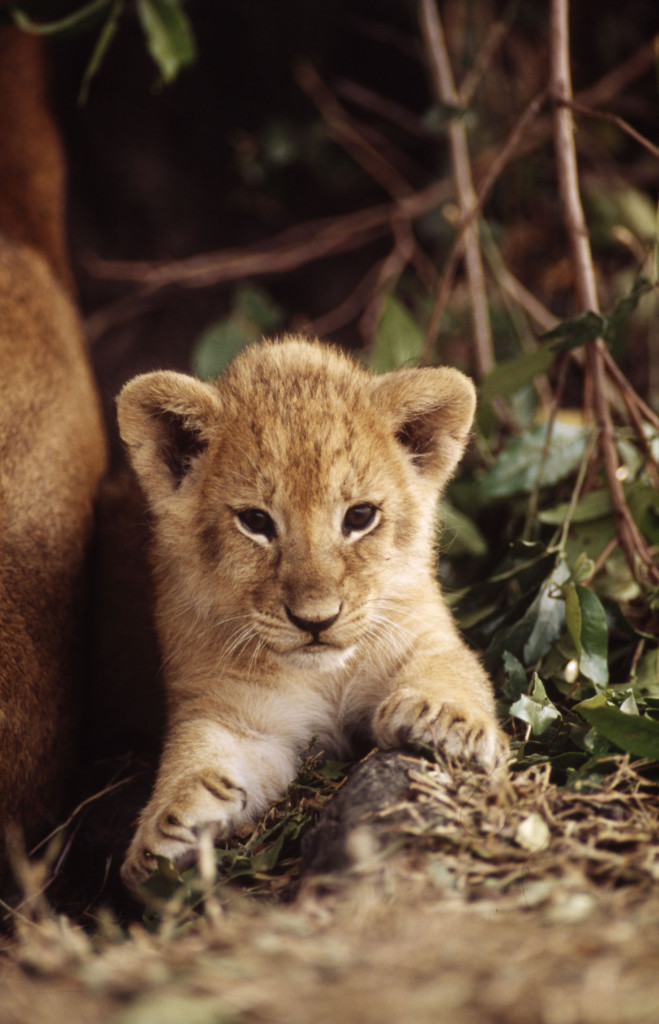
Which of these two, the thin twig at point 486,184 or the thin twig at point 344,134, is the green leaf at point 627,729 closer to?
the thin twig at point 486,184

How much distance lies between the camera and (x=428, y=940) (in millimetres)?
1514

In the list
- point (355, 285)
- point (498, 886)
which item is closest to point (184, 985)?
point (498, 886)

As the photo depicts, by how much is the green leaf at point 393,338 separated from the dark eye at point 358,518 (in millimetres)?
1427

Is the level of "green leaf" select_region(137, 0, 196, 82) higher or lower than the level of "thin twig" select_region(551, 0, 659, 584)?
higher

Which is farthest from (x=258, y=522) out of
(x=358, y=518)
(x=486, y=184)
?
(x=486, y=184)

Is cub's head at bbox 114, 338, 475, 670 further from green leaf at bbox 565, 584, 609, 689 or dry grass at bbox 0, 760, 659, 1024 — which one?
dry grass at bbox 0, 760, 659, 1024

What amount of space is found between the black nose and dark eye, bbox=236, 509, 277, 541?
0.25 metres

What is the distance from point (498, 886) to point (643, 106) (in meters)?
4.61

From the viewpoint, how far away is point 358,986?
1.39 metres

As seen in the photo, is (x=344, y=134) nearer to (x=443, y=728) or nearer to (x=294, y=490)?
(x=294, y=490)

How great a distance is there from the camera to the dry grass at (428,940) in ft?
4.41

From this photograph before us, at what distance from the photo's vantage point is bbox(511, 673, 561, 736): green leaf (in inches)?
98.3

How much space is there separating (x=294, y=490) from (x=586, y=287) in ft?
4.63

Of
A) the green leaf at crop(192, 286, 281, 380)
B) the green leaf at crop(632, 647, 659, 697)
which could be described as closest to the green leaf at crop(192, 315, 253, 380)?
the green leaf at crop(192, 286, 281, 380)
